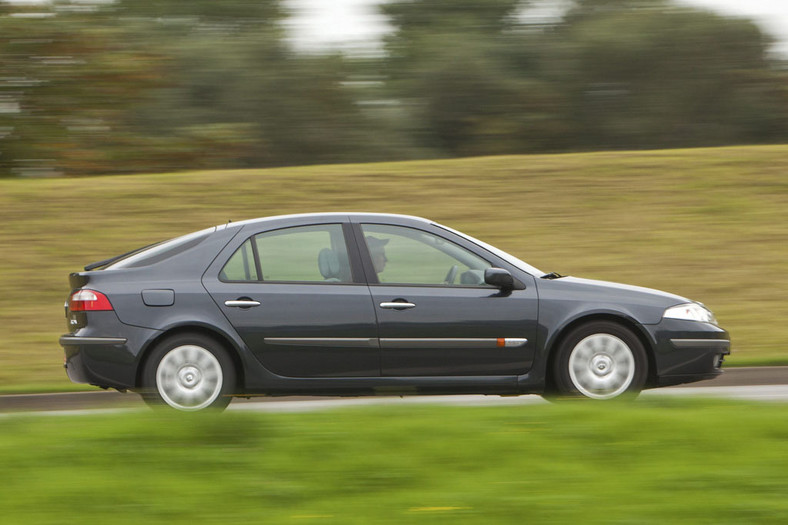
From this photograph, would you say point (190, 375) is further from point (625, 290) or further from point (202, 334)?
point (625, 290)

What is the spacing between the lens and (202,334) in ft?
24.2

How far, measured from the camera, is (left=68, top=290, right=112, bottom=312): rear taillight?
7379 millimetres

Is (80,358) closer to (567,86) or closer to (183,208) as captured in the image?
(183,208)

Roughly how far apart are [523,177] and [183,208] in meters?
5.31

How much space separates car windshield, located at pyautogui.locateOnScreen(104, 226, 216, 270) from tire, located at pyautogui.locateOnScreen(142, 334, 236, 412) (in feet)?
1.99

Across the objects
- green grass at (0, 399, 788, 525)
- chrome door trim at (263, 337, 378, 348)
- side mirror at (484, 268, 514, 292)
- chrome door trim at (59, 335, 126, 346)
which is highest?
side mirror at (484, 268, 514, 292)

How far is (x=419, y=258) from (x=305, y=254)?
80 centimetres

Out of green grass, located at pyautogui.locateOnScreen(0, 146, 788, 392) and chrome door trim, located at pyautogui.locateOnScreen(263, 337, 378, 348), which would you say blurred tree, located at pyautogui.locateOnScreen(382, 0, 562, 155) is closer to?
green grass, located at pyautogui.locateOnScreen(0, 146, 788, 392)

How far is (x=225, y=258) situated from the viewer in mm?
7551

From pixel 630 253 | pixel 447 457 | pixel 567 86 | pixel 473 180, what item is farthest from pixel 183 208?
pixel 567 86

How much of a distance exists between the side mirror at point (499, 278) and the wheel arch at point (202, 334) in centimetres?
177

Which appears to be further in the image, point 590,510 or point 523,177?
point 523,177

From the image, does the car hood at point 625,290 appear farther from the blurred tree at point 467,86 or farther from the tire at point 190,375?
the blurred tree at point 467,86

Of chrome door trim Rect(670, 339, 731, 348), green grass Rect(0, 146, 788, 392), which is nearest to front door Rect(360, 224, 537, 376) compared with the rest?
chrome door trim Rect(670, 339, 731, 348)
